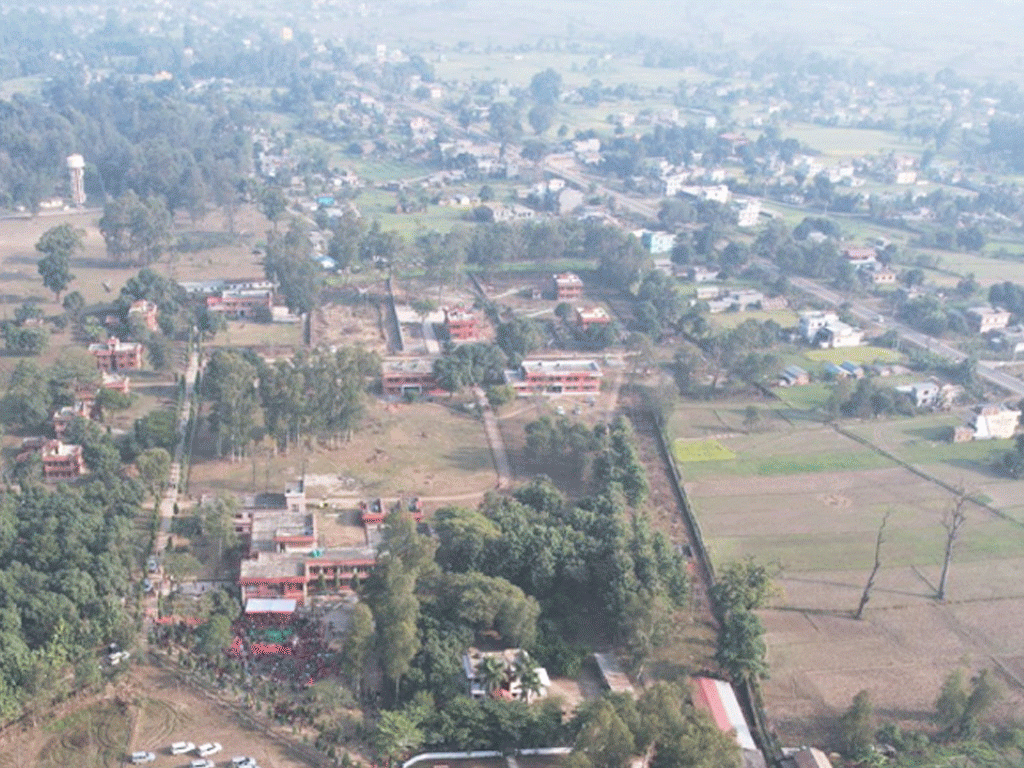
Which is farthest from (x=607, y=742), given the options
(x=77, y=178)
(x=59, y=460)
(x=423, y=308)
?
(x=77, y=178)

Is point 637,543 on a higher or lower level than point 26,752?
higher

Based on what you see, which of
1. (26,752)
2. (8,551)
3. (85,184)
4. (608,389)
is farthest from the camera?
(85,184)

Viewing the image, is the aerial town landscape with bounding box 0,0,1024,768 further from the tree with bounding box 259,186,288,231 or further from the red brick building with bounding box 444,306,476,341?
the tree with bounding box 259,186,288,231

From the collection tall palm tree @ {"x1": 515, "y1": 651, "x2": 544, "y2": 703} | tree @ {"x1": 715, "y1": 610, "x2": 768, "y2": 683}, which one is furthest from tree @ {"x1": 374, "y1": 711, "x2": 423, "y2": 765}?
tree @ {"x1": 715, "y1": 610, "x2": 768, "y2": 683}

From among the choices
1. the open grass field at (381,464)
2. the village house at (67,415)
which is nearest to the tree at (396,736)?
the open grass field at (381,464)

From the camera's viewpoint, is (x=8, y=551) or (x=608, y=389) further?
(x=608, y=389)

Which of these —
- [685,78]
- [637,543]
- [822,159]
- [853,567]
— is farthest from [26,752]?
[685,78]

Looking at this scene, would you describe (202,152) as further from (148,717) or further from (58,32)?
(58,32)

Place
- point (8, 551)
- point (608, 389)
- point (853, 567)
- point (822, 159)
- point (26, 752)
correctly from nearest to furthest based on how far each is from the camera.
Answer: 1. point (26, 752)
2. point (8, 551)
3. point (853, 567)
4. point (608, 389)
5. point (822, 159)
